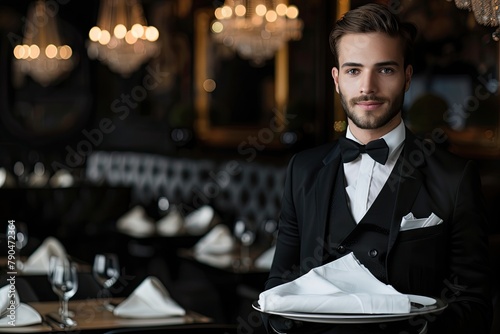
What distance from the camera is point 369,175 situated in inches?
89.1

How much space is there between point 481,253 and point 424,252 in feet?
0.44

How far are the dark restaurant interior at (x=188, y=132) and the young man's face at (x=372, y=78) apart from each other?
3.80 ft

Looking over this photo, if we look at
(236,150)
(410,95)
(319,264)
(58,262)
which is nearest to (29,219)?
(236,150)

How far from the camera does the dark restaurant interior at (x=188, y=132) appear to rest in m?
5.54

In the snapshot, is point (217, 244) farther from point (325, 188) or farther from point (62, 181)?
point (62, 181)

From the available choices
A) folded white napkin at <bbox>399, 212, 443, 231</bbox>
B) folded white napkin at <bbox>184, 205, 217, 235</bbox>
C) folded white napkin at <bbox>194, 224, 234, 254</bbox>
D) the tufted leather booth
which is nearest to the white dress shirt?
folded white napkin at <bbox>399, 212, 443, 231</bbox>

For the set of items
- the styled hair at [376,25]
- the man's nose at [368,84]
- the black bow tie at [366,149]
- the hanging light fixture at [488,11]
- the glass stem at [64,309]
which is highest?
the hanging light fixture at [488,11]

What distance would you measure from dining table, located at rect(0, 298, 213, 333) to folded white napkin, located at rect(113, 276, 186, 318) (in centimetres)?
2

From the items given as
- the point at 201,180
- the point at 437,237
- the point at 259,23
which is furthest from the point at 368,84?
the point at 201,180

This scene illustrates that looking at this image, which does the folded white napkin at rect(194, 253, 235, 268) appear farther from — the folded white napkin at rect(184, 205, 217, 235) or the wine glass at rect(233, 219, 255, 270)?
the folded white napkin at rect(184, 205, 217, 235)

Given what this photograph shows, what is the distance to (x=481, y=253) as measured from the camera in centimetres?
215

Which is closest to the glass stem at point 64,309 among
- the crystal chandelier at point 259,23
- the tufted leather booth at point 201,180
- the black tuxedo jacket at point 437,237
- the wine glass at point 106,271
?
the wine glass at point 106,271

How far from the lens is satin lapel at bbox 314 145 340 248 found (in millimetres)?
2254

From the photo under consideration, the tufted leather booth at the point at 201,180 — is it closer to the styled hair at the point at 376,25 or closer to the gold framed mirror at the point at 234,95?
the gold framed mirror at the point at 234,95
